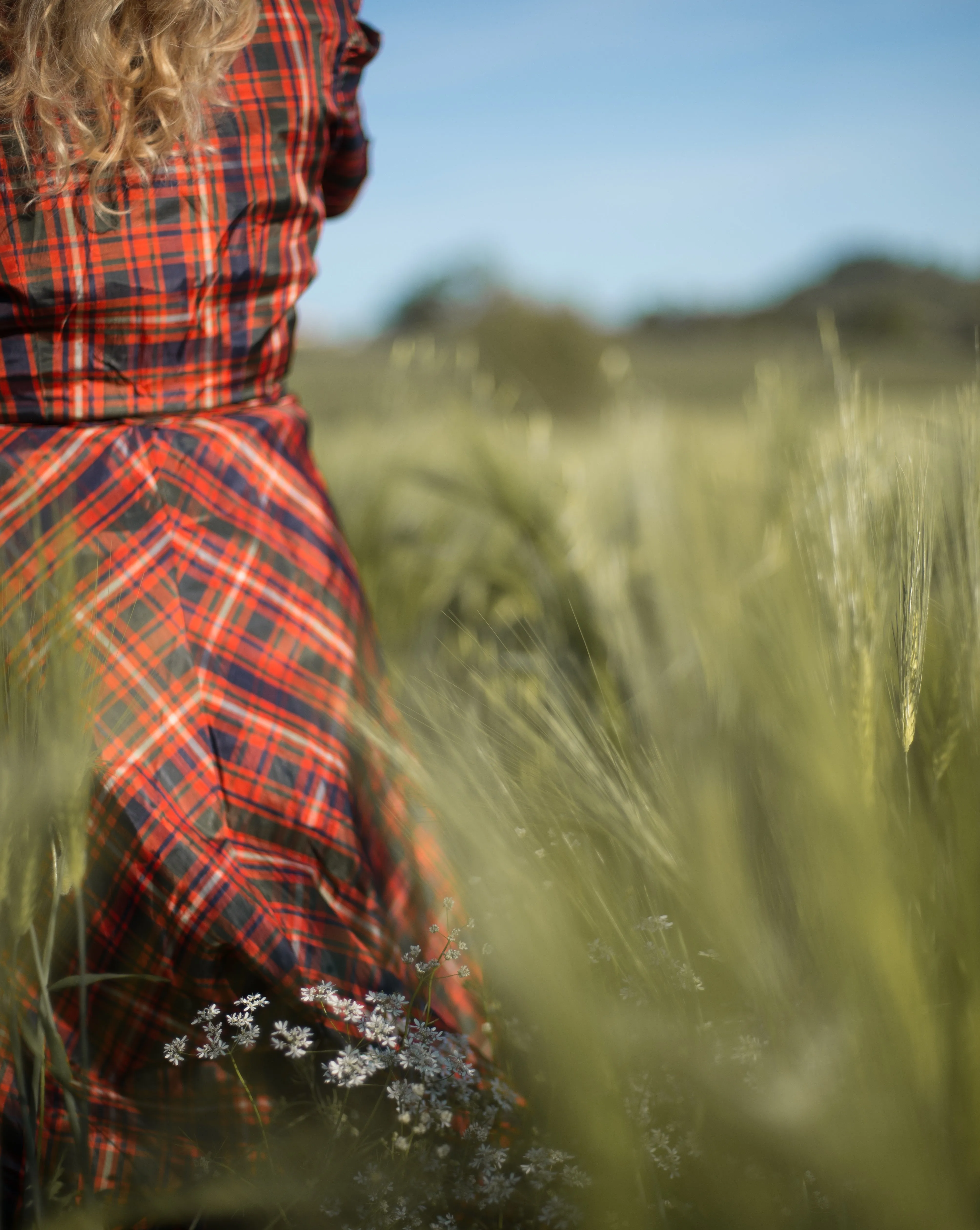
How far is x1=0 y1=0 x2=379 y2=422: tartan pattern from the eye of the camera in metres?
0.67

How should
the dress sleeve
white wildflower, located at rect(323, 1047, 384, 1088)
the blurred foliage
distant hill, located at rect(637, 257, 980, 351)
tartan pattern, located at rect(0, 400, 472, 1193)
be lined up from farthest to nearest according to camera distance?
distant hill, located at rect(637, 257, 980, 351) < the dress sleeve < tartan pattern, located at rect(0, 400, 472, 1193) < white wildflower, located at rect(323, 1047, 384, 1088) < the blurred foliage

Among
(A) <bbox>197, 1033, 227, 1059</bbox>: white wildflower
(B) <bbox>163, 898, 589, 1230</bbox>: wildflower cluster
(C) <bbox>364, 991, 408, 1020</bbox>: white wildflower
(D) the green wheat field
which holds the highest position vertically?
(D) the green wheat field

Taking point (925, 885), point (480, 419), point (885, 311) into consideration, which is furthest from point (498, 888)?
point (885, 311)

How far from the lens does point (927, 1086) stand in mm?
396

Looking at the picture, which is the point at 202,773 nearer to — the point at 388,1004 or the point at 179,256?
the point at 388,1004

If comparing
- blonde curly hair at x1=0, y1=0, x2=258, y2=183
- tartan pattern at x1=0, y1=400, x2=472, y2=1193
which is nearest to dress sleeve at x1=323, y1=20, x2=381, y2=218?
blonde curly hair at x1=0, y1=0, x2=258, y2=183

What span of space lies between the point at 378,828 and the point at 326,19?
0.69m

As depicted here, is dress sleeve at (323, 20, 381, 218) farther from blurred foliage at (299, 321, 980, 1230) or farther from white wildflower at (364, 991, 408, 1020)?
white wildflower at (364, 991, 408, 1020)

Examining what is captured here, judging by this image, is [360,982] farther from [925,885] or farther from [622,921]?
[925,885]

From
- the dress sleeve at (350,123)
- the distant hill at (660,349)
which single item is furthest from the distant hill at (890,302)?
the dress sleeve at (350,123)

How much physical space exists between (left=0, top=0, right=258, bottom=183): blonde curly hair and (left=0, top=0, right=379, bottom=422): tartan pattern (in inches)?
0.8

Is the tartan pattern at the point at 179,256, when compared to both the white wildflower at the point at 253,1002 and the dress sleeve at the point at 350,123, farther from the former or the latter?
the white wildflower at the point at 253,1002

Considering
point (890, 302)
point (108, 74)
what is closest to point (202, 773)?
point (108, 74)

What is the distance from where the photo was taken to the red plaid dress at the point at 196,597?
0.65 m
